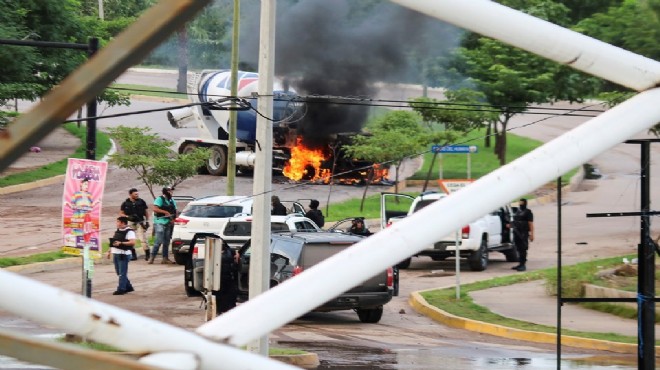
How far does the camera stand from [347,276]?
355 centimetres

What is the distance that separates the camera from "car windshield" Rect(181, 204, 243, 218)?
2738 centimetres

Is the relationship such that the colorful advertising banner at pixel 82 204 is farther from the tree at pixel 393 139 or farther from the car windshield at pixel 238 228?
the tree at pixel 393 139

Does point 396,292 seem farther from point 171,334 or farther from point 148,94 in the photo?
point 148,94

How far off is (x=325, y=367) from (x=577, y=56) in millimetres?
12690

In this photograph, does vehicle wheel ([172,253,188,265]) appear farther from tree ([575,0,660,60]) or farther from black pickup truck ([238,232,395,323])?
tree ([575,0,660,60])

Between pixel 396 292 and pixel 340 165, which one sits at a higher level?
pixel 340 165

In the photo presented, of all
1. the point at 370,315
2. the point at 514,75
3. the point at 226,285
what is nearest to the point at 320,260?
the point at 370,315

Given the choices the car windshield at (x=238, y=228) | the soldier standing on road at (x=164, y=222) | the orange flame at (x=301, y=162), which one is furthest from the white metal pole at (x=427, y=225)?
the orange flame at (x=301, y=162)

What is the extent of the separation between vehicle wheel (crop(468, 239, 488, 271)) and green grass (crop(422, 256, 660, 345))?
1.43 metres

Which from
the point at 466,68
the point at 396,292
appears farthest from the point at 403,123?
the point at 396,292

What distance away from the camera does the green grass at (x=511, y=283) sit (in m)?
19.6

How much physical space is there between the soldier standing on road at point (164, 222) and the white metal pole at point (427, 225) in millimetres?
23871

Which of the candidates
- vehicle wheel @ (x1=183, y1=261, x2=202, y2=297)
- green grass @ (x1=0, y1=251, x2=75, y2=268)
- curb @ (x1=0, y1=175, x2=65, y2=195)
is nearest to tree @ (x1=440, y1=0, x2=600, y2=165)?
curb @ (x1=0, y1=175, x2=65, y2=195)

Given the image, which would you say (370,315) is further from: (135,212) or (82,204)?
(135,212)
